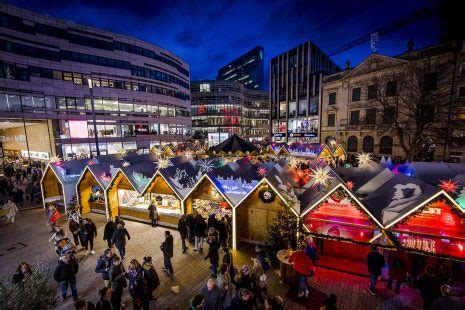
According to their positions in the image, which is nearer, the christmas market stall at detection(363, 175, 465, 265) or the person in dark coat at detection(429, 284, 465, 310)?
the person in dark coat at detection(429, 284, 465, 310)

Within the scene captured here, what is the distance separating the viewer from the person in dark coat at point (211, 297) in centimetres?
522

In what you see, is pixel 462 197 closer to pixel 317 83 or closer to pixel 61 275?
pixel 61 275

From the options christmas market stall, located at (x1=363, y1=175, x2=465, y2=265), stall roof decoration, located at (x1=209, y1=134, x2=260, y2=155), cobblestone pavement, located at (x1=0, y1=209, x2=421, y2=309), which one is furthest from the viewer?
stall roof decoration, located at (x1=209, y1=134, x2=260, y2=155)

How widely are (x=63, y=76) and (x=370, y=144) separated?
50.0 meters

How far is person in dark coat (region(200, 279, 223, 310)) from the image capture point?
522 cm

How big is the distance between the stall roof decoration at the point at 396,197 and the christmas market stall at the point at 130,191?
11198 millimetres

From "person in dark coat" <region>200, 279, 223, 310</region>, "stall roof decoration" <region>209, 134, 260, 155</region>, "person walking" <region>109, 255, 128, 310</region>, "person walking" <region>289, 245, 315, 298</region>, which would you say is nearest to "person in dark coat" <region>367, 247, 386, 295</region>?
"person walking" <region>289, 245, 315, 298</region>

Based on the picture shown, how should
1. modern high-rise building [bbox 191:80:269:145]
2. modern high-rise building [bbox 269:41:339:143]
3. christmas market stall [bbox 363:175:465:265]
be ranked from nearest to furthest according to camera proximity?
christmas market stall [bbox 363:175:465:265], modern high-rise building [bbox 269:41:339:143], modern high-rise building [bbox 191:80:269:145]

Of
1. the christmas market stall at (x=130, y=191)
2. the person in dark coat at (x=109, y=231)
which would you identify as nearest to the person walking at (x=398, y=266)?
the person in dark coat at (x=109, y=231)

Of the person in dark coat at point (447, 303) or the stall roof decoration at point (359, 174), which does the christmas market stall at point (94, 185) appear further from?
the person in dark coat at point (447, 303)

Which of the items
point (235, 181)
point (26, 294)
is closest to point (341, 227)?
point (235, 181)

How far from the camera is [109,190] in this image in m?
13.4

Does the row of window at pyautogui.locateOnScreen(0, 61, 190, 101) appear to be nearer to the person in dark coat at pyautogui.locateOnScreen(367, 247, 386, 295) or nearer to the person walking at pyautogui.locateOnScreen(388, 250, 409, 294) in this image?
the person in dark coat at pyautogui.locateOnScreen(367, 247, 386, 295)

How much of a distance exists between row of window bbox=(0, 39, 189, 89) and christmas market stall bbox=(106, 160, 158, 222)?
109 feet
